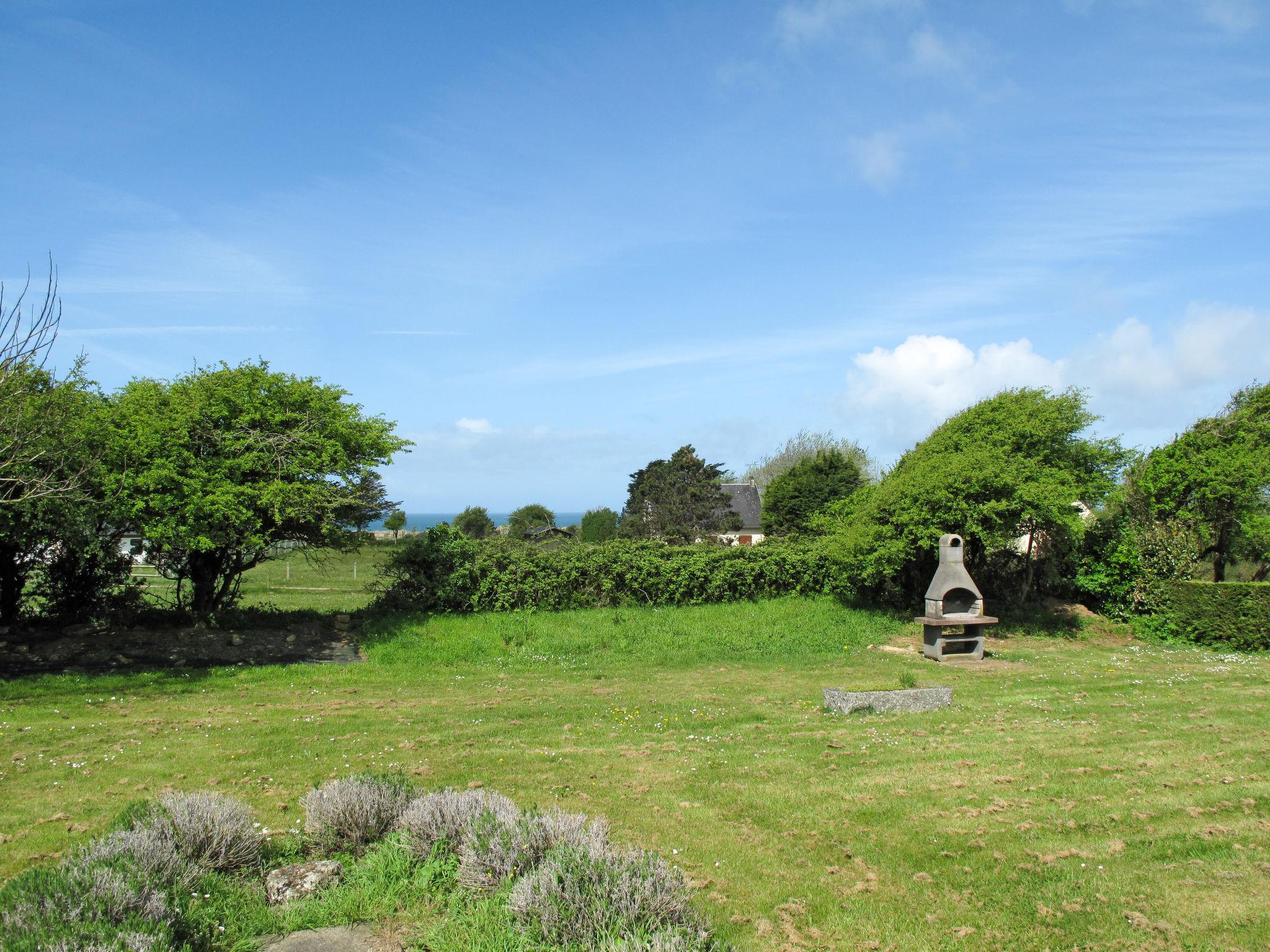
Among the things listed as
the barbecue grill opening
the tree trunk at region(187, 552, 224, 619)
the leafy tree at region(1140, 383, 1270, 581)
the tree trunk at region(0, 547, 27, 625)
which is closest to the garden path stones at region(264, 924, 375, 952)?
the tree trunk at region(187, 552, 224, 619)

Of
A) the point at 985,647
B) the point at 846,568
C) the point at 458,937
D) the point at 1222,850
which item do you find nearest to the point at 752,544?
the point at 846,568

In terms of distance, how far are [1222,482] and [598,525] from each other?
106 ft

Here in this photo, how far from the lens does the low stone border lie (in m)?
10.2

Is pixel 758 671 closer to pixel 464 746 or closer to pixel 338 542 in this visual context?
pixel 464 746

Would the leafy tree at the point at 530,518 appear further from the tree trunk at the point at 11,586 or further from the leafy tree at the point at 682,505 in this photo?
the tree trunk at the point at 11,586

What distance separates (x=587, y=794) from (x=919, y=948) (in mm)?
3302

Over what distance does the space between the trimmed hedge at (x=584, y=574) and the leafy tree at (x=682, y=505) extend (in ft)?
50.9

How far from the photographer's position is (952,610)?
51.9 ft

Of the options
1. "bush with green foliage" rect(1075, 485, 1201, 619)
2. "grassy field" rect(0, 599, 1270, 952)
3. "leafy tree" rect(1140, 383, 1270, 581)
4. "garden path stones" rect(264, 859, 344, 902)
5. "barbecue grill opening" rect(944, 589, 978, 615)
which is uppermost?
"leafy tree" rect(1140, 383, 1270, 581)

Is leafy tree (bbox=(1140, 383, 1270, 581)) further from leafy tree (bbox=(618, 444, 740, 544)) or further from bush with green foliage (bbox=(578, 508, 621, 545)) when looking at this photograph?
bush with green foliage (bbox=(578, 508, 621, 545))

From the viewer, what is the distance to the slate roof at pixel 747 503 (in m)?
50.5

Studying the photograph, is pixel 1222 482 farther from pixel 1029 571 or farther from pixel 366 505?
pixel 366 505

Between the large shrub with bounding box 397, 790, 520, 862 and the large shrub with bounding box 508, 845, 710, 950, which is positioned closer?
the large shrub with bounding box 508, 845, 710, 950

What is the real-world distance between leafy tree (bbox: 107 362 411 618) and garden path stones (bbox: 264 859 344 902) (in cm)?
996
